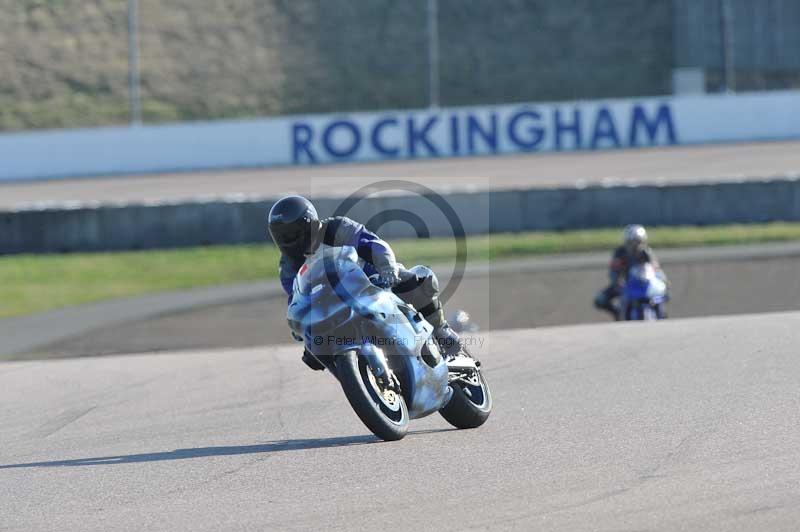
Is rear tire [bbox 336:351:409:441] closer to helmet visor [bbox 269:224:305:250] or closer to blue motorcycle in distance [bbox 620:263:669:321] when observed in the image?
helmet visor [bbox 269:224:305:250]

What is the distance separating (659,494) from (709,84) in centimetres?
3895

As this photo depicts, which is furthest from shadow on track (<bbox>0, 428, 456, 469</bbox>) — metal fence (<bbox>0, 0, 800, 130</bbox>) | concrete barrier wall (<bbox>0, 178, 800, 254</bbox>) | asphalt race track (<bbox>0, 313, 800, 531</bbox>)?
metal fence (<bbox>0, 0, 800, 130</bbox>)

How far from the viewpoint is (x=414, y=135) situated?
3441cm

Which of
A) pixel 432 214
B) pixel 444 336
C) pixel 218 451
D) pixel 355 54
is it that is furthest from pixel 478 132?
pixel 218 451

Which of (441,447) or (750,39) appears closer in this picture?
(441,447)

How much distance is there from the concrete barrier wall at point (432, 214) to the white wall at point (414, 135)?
38.1 feet

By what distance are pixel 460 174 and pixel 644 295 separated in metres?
16.6

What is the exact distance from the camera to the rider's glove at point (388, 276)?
6711 millimetres

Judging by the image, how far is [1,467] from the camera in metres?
6.87

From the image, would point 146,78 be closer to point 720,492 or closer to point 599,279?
point 599,279

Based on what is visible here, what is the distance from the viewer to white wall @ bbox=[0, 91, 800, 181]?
3409 cm

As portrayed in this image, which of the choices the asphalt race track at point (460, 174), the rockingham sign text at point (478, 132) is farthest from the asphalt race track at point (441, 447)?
the rockingham sign text at point (478, 132)

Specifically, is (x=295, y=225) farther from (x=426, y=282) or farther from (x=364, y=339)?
(x=426, y=282)

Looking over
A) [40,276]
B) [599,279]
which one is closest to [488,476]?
[599,279]
